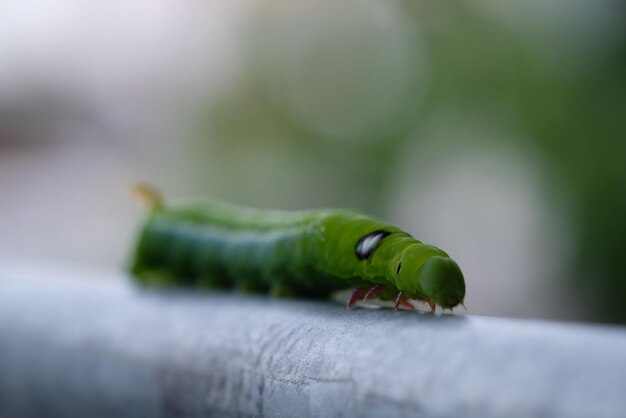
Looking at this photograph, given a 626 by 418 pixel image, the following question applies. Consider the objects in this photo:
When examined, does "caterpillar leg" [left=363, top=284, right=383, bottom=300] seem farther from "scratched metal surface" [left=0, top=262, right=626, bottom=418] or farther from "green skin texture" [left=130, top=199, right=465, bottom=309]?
"scratched metal surface" [left=0, top=262, right=626, bottom=418]

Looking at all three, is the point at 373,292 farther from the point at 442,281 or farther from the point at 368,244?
the point at 442,281

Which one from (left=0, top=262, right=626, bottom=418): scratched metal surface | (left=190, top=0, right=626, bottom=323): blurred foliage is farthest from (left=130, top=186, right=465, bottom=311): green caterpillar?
(left=190, top=0, right=626, bottom=323): blurred foliage

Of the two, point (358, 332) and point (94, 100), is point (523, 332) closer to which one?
point (358, 332)

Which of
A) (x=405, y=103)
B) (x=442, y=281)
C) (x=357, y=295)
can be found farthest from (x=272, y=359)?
(x=405, y=103)

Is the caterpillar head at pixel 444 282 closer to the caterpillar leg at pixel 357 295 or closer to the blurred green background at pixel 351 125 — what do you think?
the caterpillar leg at pixel 357 295

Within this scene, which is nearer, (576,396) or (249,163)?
(576,396)

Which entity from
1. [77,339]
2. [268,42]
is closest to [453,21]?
[268,42]
